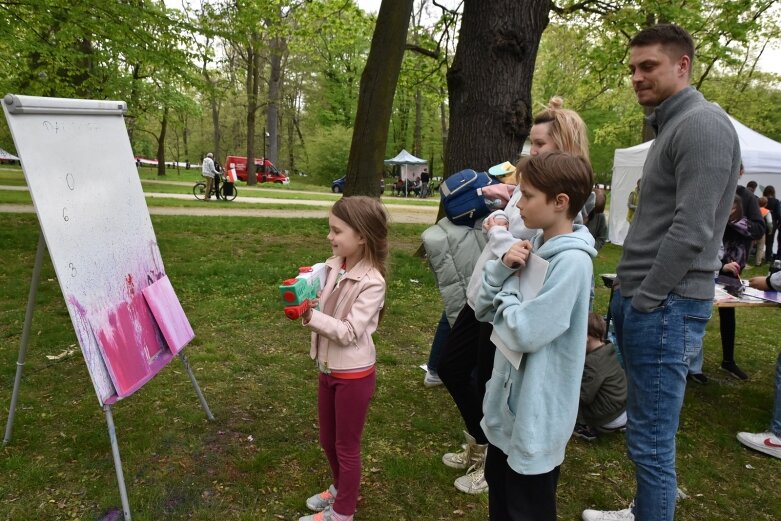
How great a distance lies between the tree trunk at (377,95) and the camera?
8.15 metres

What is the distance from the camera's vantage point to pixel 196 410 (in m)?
3.48

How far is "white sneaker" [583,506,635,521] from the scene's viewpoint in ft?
8.50

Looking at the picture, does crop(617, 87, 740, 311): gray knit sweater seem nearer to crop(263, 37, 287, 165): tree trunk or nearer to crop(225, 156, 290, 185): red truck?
crop(263, 37, 287, 165): tree trunk

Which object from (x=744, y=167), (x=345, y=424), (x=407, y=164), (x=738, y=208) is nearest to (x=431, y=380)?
(x=345, y=424)

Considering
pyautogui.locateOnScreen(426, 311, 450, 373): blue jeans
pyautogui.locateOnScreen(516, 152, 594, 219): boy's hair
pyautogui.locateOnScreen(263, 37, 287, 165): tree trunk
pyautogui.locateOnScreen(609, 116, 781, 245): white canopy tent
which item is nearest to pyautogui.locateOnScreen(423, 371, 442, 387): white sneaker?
pyautogui.locateOnScreen(426, 311, 450, 373): blue jeans

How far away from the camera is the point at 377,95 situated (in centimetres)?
836

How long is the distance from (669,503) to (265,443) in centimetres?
218

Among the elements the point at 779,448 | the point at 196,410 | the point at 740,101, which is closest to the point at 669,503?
the point at 779,448

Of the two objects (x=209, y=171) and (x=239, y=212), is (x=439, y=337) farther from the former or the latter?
(x=209, y=171)

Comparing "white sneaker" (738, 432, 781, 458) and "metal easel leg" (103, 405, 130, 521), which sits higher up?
"metal easel leg" (103, 405, 130, 521)

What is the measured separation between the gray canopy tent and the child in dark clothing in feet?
83.5

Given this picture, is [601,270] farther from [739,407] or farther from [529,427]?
[529,427]

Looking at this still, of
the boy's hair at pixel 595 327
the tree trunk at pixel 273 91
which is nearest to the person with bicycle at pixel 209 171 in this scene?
the tree trunk at pixel 273 91

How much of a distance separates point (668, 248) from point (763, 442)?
2378 mm
